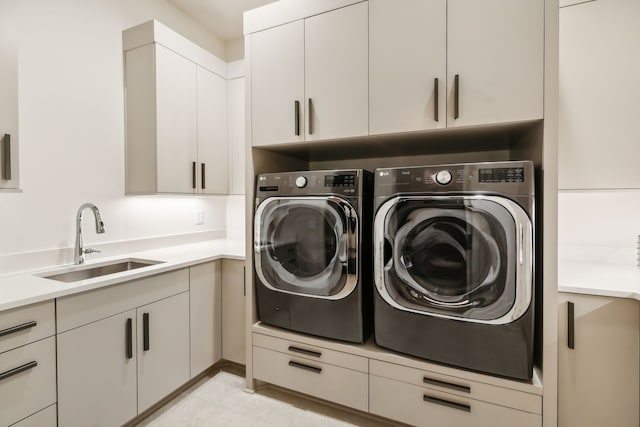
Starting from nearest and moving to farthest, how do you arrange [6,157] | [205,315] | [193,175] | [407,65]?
[6,157] → [407,65] → [205,315] → [193,175]

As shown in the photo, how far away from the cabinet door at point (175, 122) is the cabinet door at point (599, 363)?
94.1 inches

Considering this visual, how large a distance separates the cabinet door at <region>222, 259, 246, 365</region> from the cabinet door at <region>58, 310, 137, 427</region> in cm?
66

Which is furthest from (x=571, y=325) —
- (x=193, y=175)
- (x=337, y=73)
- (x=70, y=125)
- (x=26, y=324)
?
(x=70, y=125)

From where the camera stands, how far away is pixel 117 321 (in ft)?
5.17

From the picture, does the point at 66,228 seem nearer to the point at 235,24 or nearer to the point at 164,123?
the point at 164,123

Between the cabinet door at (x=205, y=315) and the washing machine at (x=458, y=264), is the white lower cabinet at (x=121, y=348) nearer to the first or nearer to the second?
the cabinet door at (x=205, y=315)

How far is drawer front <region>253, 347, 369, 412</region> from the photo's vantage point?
5.55ft

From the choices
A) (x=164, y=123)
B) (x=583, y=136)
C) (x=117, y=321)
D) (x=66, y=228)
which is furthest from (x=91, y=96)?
(x=583, y=136)

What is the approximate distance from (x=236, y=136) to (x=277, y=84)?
41.9 inches

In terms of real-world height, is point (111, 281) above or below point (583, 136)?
below

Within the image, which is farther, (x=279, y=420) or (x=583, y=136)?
(x=279, y=420)

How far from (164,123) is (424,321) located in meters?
2.07

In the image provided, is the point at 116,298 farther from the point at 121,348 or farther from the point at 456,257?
the point at 456,257

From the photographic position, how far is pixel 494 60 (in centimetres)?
139
